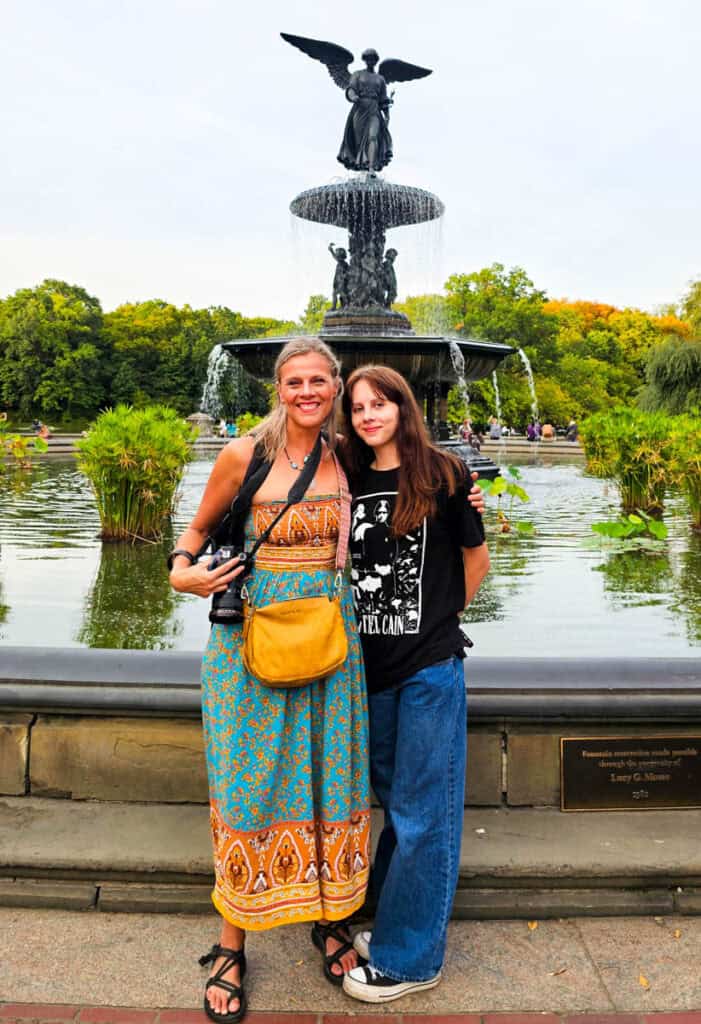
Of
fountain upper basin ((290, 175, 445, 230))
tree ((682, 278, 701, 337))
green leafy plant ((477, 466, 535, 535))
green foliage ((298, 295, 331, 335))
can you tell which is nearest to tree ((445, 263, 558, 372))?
tree ((682, 278, 701, 337))

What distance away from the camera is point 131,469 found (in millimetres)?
7574

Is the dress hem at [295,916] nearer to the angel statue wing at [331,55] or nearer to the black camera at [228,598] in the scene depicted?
the black camera at [228,598]

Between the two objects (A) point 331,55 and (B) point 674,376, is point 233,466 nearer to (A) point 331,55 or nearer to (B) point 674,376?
(A) point 331,55

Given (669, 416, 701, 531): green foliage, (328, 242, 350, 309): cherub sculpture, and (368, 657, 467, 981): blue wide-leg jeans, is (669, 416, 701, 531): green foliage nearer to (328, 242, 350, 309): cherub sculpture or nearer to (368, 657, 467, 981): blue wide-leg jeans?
(368, 657, 467, 981): blue wide-leg jeans

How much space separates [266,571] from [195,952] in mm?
1209

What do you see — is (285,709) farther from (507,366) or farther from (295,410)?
(507,366)

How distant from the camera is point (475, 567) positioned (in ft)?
8.62

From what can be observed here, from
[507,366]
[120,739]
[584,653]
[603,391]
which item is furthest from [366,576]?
[603,391]

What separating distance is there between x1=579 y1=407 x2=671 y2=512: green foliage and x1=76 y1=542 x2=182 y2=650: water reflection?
16.8ft

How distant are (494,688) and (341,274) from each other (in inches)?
607

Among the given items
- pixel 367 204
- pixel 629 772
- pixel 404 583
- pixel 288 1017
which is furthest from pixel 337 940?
pixel 367 204

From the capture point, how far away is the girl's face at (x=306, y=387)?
8.43ft

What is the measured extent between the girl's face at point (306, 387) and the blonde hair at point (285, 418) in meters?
0.02

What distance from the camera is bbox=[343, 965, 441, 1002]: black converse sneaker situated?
251 centimetres
